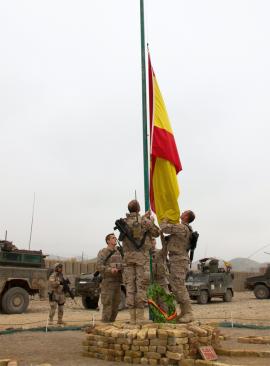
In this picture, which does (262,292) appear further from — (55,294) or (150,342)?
(150,342)

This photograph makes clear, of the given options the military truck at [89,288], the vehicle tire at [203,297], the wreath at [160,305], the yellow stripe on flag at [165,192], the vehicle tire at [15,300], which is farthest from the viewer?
the vehicle tire at [203,297]

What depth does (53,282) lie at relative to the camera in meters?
10.8

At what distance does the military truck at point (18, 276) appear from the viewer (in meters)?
13.6

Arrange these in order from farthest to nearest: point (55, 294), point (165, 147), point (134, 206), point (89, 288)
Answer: point (89, 288) < point (55, 294) < point (165, 147) < point (134, 206)

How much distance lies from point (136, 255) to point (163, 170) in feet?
5.01

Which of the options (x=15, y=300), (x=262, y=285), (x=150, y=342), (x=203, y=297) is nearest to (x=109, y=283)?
(x=150, y=342)

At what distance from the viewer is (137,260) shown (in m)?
6.72

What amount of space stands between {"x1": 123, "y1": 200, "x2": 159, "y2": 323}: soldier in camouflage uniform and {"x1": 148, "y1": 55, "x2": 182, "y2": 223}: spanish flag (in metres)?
0.60

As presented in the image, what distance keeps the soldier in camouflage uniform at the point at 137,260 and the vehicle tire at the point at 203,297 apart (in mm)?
12215

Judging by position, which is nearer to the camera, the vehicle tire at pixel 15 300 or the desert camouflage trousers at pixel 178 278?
the desert camouflage trousers at pixel 178 278

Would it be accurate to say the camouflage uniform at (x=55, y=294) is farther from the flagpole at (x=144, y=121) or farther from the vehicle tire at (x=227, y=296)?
the vehicle tire at (x=227, y=296)

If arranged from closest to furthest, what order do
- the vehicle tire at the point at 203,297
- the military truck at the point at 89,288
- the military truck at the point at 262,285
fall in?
1. the military truck at the point at 89,288
2. the vehicle tire at the point at 203,297
3. the military truck at the point at 262,285

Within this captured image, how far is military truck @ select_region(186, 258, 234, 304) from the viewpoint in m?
18.5

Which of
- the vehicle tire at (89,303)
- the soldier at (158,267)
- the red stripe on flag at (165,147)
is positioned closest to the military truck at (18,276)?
the vehicle tire at (89,303)
